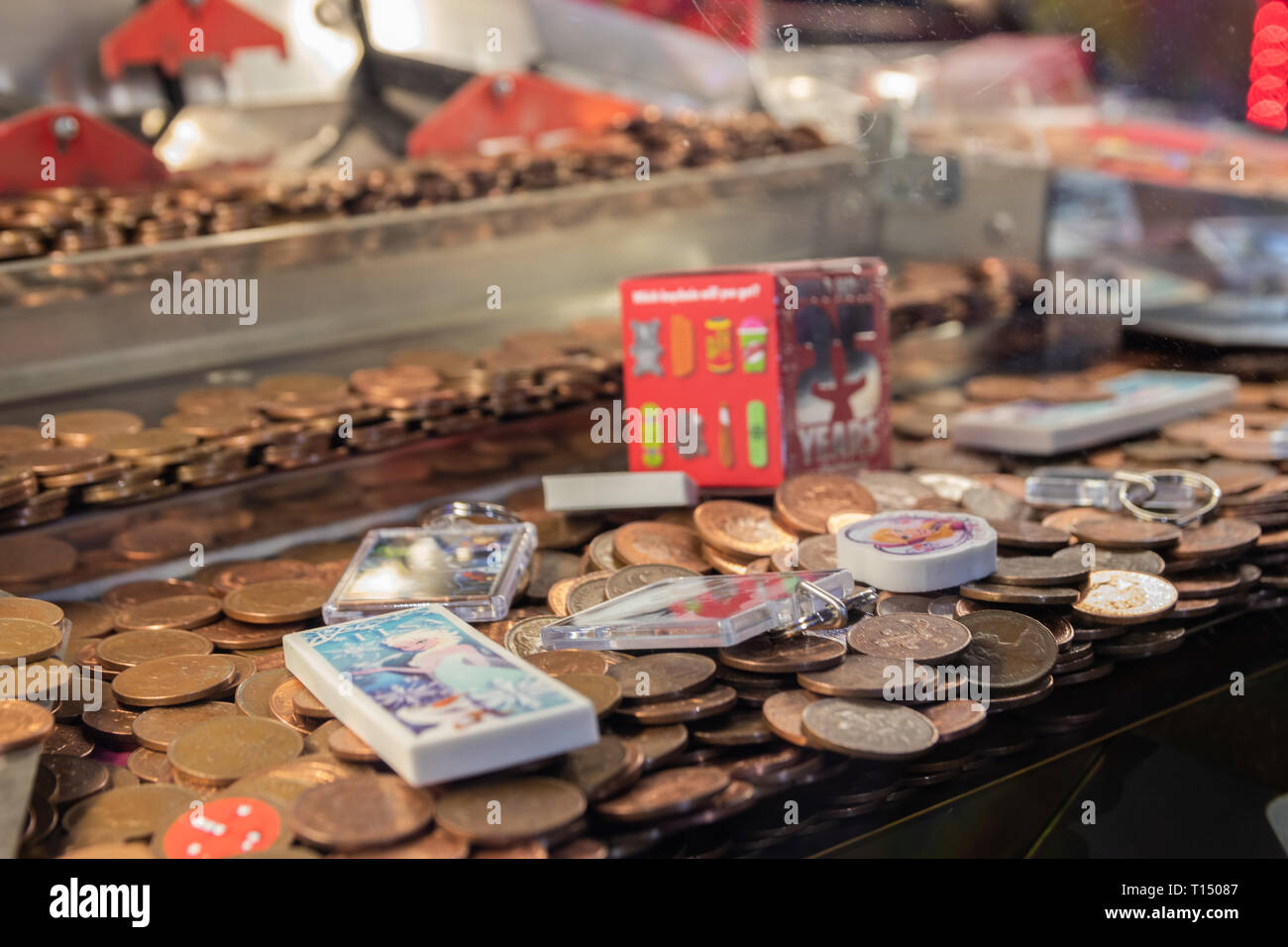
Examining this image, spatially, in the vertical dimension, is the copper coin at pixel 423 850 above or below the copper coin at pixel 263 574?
below

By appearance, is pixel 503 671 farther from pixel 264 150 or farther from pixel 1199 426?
pixel 264 150

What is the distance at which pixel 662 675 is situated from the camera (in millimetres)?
1454

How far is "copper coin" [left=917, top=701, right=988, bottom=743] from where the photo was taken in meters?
1.40

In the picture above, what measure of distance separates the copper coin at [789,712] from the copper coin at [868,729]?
10 millimetres

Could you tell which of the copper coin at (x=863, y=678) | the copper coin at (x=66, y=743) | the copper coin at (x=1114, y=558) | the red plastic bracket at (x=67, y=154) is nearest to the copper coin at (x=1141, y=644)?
the copper coin at (x=1114, y=558)

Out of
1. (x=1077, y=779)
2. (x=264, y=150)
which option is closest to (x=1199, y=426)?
(x=1077, y=779)

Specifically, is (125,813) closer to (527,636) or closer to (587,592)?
(527,636)

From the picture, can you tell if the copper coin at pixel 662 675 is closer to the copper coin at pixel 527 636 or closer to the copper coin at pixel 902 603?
the copper coin at pixel 527 636

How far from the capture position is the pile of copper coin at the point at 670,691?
4.11 feet

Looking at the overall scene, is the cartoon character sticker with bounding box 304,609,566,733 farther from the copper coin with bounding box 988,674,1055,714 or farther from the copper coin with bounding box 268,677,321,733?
the copper coin with bounding box 988,674,1055,714

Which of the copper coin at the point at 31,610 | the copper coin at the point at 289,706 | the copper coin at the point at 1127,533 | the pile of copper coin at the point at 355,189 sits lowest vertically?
the copper coin at the point at 289,706

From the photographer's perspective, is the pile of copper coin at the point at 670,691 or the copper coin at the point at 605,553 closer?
the pile of copper coin at the point at 670,691

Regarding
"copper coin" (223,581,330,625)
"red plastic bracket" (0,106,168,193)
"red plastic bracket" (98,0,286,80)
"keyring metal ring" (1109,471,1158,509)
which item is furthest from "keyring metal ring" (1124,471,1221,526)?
"red plastic bracket" (98,0,286,80)

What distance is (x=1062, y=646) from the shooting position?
5.30 ft
